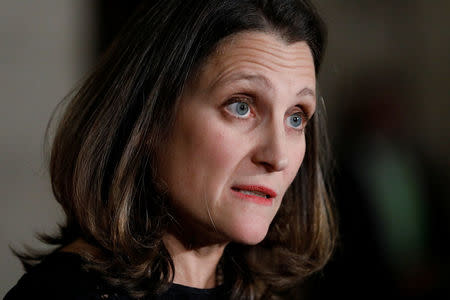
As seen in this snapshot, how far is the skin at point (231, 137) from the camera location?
133 cm

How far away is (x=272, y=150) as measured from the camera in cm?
134

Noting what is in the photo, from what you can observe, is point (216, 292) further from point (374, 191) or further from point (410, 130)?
point (410, 130)

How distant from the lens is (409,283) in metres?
3.17

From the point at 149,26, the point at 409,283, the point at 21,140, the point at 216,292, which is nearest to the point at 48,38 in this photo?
the point at 21,140

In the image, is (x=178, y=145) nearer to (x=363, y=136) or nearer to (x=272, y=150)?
(x=272, y=150)

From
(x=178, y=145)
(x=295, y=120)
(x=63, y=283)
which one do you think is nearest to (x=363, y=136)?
(x=295, y=120)

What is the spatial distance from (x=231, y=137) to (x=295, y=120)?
9.2 inches

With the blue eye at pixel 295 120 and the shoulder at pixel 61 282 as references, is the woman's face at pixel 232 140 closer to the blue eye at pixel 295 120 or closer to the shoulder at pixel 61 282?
the blue eye at pixel 295 120

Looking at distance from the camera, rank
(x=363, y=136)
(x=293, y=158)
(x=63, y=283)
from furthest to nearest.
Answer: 1. (x=363, y=136)
2. (x=293, y=158)
3. (x=63, y=283)

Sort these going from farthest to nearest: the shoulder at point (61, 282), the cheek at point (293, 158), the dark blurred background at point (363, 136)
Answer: the dark blurred background at point (363, 136) < the cheek at point (293, 158) < the shoulder at point (61, 282)

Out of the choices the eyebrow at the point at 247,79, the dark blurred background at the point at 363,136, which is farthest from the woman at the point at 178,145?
the dark blurred background at the point at 363,136

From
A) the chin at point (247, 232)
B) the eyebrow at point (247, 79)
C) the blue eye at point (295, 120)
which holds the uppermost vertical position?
the eyebrow at point (247, 79)

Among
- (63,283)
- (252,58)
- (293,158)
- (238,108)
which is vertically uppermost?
(252,58)

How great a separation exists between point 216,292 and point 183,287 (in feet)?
0.56
